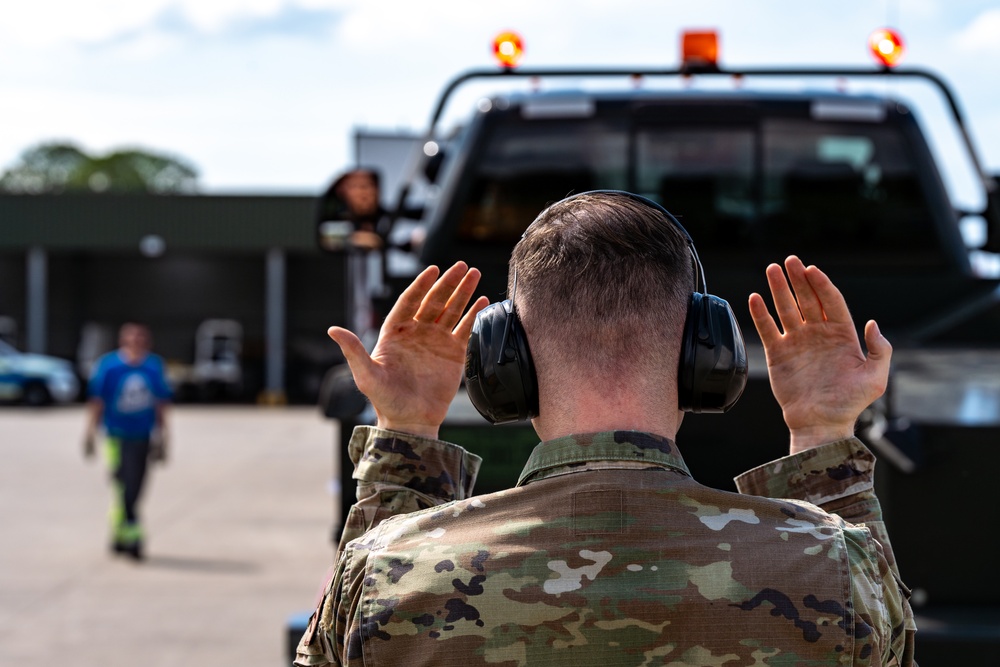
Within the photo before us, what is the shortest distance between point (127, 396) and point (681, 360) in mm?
7564

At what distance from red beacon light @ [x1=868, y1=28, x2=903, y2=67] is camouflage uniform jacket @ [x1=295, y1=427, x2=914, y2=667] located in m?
2.92

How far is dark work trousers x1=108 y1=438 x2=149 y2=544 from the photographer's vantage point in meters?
8.36

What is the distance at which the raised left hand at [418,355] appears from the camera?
171cm

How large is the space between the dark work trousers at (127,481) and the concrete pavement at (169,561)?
218 mm

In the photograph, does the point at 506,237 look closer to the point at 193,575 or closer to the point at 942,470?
the point at 942,470

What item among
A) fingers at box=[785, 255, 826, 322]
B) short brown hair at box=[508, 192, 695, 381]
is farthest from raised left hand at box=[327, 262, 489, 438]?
fingers at box=[785, 255, 826, 322]

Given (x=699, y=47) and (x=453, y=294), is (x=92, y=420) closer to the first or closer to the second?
(x=699, y=47)

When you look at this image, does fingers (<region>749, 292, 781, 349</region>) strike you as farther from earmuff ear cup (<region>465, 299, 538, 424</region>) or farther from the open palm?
earmuff ear cup (<region>465, 299, 538, 424</region>)

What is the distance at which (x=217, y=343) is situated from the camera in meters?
32.7

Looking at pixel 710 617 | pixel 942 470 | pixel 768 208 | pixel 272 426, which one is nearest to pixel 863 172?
pixel 768 208

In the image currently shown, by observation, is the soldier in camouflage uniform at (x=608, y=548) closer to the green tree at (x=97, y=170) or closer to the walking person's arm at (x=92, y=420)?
the walking person's arm at (x=92, y=420)

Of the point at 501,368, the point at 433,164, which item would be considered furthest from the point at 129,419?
the point at 501,368

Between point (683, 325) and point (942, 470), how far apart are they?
1485mm

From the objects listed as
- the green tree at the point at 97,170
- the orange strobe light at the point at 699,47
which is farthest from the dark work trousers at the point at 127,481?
the green tree at the point at 97,170
